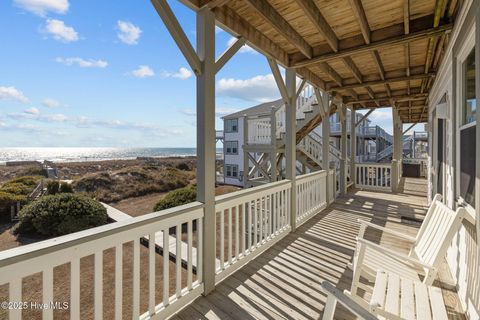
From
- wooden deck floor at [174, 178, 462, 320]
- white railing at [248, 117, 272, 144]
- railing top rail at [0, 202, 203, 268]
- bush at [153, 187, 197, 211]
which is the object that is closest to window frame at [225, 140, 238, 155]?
white railing at [248, 117, 272, 144]

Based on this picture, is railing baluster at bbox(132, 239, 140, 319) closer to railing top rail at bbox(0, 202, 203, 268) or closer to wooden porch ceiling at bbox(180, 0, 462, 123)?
railing top rail at bbox(0, 202, 203, 268)

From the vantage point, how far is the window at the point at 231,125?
65.0ft

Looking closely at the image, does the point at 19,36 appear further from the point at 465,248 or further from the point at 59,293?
the point at 465,248

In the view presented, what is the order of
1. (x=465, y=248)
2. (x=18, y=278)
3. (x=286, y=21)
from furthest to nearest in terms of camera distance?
(x=286, y=21) → (x=465, y=248) → (x=18, y=278)

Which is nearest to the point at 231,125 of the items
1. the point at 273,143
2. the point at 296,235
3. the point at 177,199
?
the point at 273,143

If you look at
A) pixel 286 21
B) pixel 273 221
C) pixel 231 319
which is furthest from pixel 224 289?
pixel 286 21

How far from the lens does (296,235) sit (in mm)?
3855

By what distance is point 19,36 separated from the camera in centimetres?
333

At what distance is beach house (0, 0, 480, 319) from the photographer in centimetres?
155

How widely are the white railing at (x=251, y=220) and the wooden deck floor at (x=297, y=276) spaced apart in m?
0.11

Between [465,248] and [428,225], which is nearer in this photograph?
[465,248]

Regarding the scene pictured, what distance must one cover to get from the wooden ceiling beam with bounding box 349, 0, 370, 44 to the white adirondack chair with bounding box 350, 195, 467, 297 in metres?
2.15

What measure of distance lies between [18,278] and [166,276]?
106 cm

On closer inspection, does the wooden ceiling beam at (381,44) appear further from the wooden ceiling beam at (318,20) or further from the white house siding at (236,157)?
the white house siding at (236,157)
